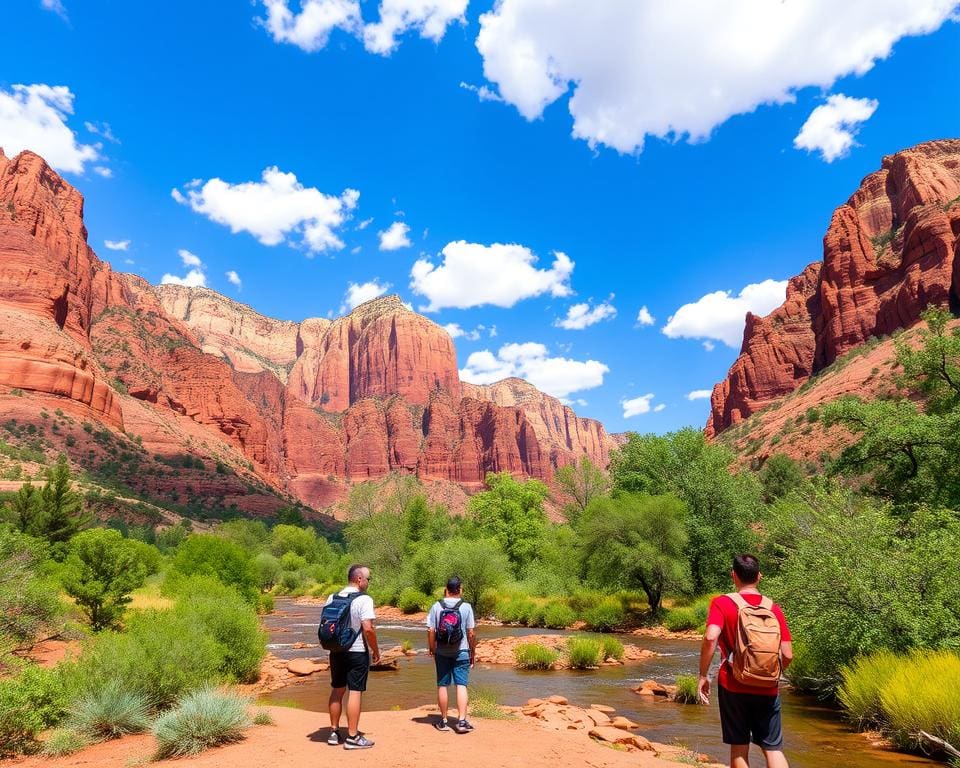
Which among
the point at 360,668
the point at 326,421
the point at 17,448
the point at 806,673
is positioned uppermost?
the point at 326,421

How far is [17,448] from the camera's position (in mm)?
63500

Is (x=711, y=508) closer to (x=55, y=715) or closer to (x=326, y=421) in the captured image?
(x=55, y=715)

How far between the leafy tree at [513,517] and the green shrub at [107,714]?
1392 inches

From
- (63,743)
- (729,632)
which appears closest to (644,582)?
(729,632)

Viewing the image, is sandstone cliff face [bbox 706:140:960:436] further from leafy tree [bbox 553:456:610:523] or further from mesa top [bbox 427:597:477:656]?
mesa top [bbox 427:597:477:656]

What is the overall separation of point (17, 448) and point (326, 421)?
12075 cm

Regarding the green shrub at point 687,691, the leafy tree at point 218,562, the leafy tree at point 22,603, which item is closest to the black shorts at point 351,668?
the green shrub at point 687,691

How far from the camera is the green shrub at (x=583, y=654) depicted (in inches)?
683

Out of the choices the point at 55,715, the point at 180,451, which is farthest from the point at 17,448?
the point at 55,715

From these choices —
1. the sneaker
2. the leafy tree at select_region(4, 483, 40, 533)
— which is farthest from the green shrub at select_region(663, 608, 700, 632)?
the leafy tree at select_region(4, 483, 40, 533)

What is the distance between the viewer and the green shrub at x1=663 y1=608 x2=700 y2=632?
78.8 feet

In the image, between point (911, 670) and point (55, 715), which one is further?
point (911, 670)

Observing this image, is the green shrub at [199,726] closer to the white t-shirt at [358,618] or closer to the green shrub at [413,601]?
the white t-shirt at [358,618]

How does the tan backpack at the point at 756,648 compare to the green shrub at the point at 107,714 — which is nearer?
the tan backpack at the point at 756,648
